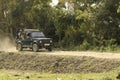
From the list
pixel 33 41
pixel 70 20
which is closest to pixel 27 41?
pixel 33 41

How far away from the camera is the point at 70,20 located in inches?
1581

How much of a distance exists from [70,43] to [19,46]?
18.0 ft

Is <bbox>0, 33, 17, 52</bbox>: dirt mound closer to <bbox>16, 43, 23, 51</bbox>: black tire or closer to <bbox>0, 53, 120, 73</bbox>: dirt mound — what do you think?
<bbox>16, 43, 23, 51</bbox>: black tire

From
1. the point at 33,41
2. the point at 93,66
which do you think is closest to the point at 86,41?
the point at 33,41

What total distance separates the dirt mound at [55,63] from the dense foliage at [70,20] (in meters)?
7.44

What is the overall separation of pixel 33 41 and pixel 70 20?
7.37 meters

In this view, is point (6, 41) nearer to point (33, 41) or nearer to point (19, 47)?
point (19, 47)

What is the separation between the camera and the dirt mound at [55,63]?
70.6 feet

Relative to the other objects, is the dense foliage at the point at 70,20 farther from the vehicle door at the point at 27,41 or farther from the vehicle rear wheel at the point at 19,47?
the vehicle rear wheel at the point at 19,47

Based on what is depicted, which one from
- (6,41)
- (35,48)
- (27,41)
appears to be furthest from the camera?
(6,41)

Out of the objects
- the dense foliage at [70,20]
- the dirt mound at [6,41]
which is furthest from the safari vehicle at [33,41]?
the dirt mound at [6,41]

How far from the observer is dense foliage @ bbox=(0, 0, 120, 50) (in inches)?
1403

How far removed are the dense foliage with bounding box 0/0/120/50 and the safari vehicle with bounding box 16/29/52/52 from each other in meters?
3.78

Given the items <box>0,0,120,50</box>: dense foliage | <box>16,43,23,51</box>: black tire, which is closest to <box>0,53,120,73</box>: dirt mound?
<box>16,43,23,51</box>: black tire
